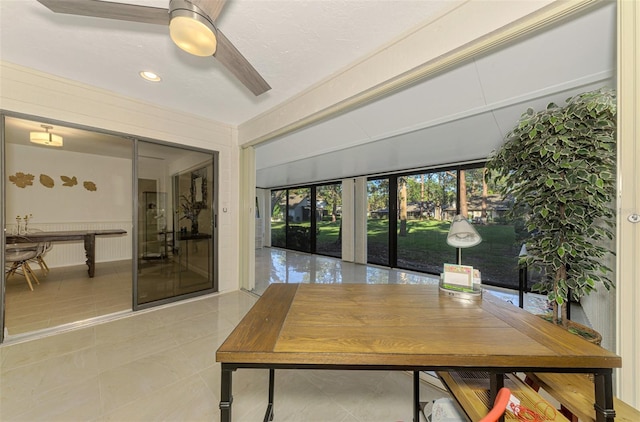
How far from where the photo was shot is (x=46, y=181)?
4.89m

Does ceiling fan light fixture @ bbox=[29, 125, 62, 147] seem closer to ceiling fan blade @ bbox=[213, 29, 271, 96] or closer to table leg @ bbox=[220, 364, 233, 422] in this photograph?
ceiling fan blade @ bbox=[213, 29, 271, 96]

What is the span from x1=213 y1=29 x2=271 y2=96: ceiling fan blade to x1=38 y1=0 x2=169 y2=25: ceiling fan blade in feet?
0.93

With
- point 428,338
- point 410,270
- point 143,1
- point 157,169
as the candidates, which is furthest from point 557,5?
point 410,270

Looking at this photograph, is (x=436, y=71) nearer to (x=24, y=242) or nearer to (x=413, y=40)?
(x=413, y=40)

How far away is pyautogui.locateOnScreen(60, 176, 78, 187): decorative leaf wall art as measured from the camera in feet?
16.7

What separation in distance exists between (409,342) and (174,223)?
3.58m

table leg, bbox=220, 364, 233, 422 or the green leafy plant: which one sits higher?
the green leafy plant

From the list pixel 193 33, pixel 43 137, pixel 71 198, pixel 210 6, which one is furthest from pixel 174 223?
pixel 71 198

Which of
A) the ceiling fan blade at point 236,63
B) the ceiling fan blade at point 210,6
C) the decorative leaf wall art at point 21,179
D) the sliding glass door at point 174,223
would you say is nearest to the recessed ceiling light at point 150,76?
the sliding glass door at point 174,223

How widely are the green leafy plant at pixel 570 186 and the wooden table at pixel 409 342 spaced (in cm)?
52

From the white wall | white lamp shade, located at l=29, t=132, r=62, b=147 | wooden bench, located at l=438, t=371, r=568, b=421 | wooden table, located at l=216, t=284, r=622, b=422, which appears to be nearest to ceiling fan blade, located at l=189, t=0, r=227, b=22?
wooden table, located at l=216, t=284, r=622, b=422

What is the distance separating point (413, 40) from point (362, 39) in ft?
1.31

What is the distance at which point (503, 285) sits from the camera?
411 centimetres

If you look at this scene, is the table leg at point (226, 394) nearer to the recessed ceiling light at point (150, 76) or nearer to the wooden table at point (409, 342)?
the wooden table at point (409, 342)
